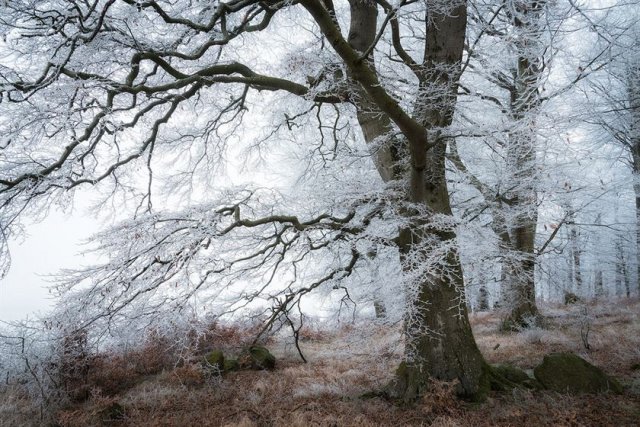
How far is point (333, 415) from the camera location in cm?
534

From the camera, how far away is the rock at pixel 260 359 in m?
8.82

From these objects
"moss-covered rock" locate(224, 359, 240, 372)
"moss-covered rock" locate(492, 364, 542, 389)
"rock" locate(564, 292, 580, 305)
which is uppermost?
"rock" locate(564, 292, 580, 305)

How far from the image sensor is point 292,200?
5383mm

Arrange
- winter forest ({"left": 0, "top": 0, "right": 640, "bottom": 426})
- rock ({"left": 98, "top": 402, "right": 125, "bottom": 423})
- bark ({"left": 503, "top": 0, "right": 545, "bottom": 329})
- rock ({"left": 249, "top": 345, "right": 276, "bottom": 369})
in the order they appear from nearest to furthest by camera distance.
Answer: winter forest ({"left": 0, "top": 0, "right": 640, "bottom": 426}) < bark ({"left": 503, "top": 0, "right": 545, "bottom": 329}) < rock ({"left": 98, "top": 402, "right": 125, "bottom": 423}) < rock ({"left": 249, "top": 345, "right": 276, "bottom": 369})

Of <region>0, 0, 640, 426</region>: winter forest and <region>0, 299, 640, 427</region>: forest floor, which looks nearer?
<region>0, 0, 640, 426</region>: winter forest

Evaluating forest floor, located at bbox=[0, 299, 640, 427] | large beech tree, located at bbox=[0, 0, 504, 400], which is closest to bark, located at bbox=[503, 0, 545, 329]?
large beech tree, located at bbox=[0, 0, 504, 400]

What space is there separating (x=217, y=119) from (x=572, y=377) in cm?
724

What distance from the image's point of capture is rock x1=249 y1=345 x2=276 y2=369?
882cm

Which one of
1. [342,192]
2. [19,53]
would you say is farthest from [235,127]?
[19,53]

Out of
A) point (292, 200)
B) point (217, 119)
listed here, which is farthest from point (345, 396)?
point (217, 119)

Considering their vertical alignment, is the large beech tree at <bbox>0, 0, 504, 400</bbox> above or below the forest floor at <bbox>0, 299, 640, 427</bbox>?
above

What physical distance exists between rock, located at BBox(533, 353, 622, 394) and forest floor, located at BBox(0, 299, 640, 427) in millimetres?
204

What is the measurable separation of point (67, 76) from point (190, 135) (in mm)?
3756

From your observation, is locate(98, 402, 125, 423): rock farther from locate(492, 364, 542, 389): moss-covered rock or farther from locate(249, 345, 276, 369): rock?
locate(492, 364, 542, 389): moss-covered rock
